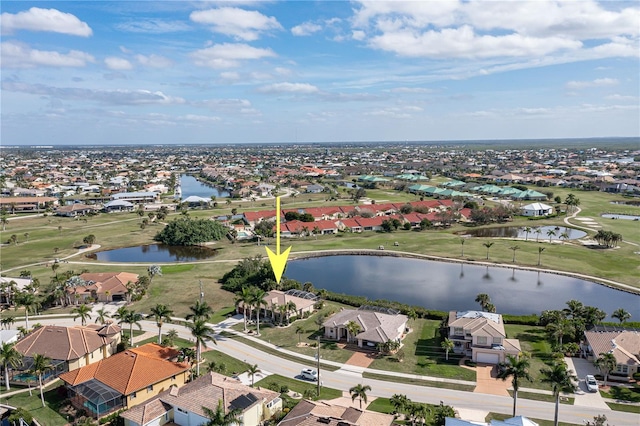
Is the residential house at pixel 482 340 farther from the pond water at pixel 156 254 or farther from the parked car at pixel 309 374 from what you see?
the pond water at pixel 156 254

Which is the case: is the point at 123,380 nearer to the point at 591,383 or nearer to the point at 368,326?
the point at 368,326

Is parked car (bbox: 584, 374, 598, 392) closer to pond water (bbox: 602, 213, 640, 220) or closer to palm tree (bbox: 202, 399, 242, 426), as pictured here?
palm tree (bbox: 202, 399, 242, 426)

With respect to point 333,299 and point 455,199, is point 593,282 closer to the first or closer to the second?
point 333,299

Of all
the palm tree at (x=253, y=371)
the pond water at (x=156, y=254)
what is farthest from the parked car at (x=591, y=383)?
the pond water at (x=156, y=254)

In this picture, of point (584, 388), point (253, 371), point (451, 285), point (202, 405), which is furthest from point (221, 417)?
point (451, 285)

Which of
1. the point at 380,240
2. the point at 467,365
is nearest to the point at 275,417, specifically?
the point at 467,365

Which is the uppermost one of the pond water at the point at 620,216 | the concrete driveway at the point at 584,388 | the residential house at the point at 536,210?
the residential house at the point at 536,210
